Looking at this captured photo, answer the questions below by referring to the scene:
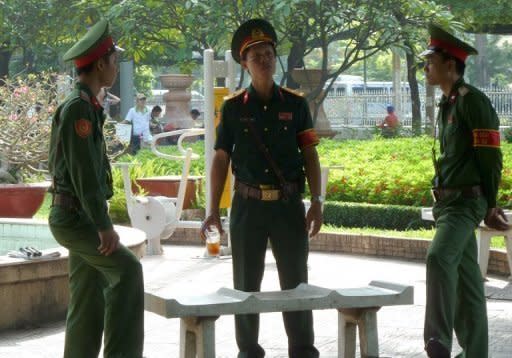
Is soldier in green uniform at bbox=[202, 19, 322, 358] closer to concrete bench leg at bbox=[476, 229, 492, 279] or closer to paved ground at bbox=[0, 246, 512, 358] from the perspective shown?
paved ground at bbox=[0, 246, 512, 358]

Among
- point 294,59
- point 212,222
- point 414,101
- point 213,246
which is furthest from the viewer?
point 414,101

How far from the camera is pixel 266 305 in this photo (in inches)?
257

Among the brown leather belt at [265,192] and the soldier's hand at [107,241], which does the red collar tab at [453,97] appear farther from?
the soldier's hand at [107,241]

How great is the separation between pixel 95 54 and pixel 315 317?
3713mm

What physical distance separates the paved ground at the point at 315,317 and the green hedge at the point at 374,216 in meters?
1.60

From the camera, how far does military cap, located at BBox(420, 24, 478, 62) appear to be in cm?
704

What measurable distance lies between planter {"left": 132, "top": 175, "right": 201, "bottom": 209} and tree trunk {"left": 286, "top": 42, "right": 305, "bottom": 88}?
410 inches

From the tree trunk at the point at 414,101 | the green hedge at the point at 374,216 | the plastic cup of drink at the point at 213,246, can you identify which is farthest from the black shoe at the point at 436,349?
the tree trunk at the point at 414,101

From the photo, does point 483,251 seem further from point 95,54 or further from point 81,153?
point 81,153

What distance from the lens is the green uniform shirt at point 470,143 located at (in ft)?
22.5

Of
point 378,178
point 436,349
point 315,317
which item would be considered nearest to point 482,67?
point 378,178

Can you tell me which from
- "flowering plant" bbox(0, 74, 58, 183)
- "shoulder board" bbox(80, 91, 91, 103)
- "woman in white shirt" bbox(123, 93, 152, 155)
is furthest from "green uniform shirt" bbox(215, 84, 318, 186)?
"woman in white shirt" bbox(123, 93, 152, 155)

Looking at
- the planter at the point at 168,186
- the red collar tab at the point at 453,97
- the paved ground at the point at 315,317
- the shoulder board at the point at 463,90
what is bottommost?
the paved ground at the point at 315,317

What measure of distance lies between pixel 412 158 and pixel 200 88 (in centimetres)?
6638
